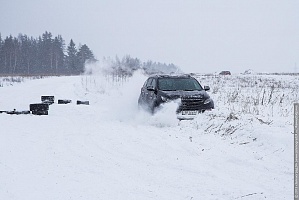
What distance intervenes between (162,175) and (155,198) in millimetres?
1042

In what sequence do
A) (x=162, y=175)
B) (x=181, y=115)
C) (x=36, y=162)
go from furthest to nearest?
(x=181, y=115) → (x=36, y=162) → (x=162, y=175)

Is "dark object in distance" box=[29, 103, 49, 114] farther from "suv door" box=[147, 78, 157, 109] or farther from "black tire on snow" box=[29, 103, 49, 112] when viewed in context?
"suv door" box=[147, 78, 157, 109]

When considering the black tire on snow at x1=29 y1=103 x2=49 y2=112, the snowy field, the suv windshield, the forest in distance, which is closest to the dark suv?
the suv windshield

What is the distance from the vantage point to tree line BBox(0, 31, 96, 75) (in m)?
91.1

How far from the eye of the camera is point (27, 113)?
13289 mm

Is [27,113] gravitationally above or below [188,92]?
below

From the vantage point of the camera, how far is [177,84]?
12109mm

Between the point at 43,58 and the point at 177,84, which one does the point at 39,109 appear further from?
the point at 43,58

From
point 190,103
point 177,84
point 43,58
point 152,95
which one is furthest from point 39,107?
point 43,58

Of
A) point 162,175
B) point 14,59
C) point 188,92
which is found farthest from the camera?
point 14,59

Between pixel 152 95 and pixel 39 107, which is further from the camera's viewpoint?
pixel 39 107

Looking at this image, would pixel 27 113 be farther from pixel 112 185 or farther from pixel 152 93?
pixel 112 185

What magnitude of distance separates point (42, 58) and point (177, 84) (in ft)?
315

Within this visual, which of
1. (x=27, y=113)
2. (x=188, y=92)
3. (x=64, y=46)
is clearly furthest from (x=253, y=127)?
(x=64, y=46)
